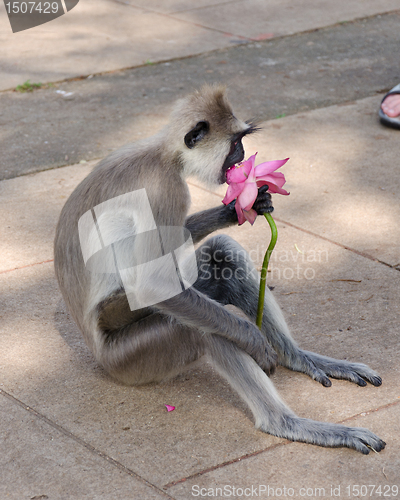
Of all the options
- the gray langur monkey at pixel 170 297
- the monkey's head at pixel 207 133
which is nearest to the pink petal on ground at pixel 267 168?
the gray langur monkey at pixel 170 297

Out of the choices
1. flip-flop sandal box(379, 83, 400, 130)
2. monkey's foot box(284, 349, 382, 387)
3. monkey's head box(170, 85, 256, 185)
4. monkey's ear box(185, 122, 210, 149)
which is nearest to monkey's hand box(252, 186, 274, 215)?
monkey's head box(170, 85, 256, 185)

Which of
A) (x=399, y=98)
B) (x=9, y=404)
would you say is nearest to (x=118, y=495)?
(x=9, y=404)

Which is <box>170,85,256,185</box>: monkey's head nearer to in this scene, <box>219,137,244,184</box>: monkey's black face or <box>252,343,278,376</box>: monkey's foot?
<box>219,137,244,184</box>: monkey's black face

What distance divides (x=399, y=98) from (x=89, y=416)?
460cm

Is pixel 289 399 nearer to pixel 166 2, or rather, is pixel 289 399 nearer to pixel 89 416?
pixel 89 416

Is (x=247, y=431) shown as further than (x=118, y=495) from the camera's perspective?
Yes

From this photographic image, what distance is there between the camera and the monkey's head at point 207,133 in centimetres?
330

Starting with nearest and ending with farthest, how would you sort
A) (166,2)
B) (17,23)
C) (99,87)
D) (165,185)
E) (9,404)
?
(165,185) → (9,404) → (99,87) → (17,23) → (166,2)

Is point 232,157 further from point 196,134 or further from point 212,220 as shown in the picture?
point 212,220

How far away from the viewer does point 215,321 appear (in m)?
3.26

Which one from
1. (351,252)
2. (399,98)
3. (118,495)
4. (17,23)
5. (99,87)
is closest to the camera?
(118,495)

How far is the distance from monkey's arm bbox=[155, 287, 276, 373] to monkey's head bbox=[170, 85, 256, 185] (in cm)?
59

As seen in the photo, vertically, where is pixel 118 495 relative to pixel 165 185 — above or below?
below

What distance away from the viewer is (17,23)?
970cm
